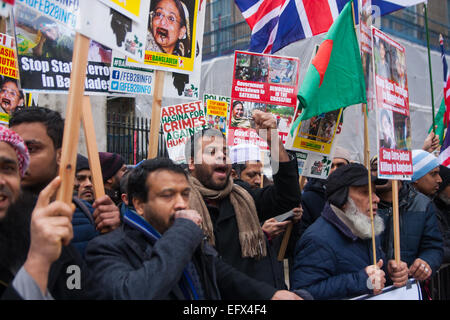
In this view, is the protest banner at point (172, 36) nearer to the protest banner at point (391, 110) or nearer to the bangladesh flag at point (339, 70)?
the bangladesh flag at point (339, 70)

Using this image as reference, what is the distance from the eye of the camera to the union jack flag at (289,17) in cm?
462

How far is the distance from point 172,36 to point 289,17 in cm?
177

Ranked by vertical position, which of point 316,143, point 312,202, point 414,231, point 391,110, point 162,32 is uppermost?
point 162,32

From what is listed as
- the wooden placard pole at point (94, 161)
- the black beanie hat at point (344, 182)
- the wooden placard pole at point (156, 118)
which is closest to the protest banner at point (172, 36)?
the wooden placard pole at point (156, 118)

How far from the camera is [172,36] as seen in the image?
11.3 feet

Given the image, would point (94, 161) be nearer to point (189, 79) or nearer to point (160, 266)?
point (160, 266)

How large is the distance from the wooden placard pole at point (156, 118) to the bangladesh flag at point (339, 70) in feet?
3.41

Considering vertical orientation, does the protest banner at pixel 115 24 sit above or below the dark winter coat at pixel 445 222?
above

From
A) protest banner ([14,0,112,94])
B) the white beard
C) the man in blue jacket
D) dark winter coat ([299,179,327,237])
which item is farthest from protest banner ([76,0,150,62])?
the man in blue jacket

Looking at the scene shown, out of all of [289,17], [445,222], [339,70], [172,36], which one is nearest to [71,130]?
[172,36]

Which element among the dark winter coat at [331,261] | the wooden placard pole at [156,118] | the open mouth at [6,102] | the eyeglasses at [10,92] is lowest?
the dark winter coat at [331,261]

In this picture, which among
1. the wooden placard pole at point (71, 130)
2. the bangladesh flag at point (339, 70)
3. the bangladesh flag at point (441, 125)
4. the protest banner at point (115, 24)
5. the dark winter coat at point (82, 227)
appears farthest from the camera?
the bangladesh flag at point (441, 125)

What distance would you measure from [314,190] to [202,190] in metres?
1.62

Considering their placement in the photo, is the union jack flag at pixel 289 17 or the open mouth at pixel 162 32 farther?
the union jack flag at pixel 289 17
